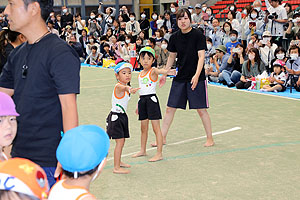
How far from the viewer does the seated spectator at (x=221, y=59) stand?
39.7ft

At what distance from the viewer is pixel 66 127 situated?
2.51 meters

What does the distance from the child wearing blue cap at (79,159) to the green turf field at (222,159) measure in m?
2.53

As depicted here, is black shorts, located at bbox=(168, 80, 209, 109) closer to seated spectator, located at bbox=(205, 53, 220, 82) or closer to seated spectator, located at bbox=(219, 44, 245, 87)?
seated spectator, located at bbox=(219, 44, 245, 87)

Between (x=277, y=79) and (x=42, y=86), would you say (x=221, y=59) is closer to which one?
(x=277, y=79)

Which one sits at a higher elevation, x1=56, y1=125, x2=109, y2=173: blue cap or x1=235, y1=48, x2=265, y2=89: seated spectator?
x1=56, y1=125, x2=109, y2=173: blue cap

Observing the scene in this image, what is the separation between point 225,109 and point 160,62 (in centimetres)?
669

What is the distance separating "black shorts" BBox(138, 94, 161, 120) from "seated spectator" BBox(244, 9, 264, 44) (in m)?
8.71

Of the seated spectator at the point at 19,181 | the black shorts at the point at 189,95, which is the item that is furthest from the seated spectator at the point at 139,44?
the seated spectator at the point at 19,181

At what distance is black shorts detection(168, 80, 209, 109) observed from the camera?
6098 mm

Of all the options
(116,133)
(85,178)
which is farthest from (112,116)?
(85,178)

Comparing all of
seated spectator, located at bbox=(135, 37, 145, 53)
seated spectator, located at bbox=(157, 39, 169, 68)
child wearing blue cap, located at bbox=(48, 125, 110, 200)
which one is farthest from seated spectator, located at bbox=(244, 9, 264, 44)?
child wearing blue cap, located at bbox=(48, 125, 110, 200)

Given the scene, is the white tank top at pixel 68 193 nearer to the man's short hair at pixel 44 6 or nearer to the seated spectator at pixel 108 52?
the man's short hair at pixel 44 6

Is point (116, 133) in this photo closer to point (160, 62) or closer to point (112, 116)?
point (112, 116)

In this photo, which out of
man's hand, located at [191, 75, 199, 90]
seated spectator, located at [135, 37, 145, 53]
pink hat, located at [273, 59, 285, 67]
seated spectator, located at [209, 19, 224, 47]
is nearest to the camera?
man's hand, located at [191, 75, 199, 90]
